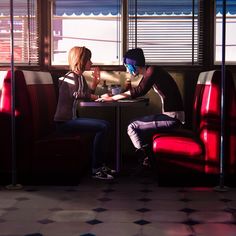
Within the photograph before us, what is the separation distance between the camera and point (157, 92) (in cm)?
494

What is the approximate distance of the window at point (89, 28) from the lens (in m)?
6.02

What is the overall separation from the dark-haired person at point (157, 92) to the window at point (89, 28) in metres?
1.07

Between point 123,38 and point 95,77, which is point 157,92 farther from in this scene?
point 123,38

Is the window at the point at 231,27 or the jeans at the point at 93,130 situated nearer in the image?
the jeans at the point at 93,130

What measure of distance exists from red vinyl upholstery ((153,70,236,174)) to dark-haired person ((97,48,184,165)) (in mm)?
317

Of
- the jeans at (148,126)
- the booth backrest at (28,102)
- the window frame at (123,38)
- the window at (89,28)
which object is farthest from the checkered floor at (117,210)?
the window at (89,28)

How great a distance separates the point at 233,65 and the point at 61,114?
7.08 ft

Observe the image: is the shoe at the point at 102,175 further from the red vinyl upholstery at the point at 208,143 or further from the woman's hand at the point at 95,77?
the woman's hand at the point at 95,77

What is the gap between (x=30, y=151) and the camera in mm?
4750

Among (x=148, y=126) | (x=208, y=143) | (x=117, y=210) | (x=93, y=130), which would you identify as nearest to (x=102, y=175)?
(x=93, y=130)

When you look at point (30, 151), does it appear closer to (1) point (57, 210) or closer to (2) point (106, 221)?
(1) point (57, 210)

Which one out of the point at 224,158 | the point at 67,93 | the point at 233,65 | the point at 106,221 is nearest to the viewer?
the point at 106,221

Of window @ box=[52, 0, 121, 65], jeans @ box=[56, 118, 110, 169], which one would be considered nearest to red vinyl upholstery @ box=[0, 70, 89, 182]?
jeans @ box=[56, 118, 110, 169]

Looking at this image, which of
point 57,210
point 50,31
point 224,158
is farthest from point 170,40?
point 57,210
